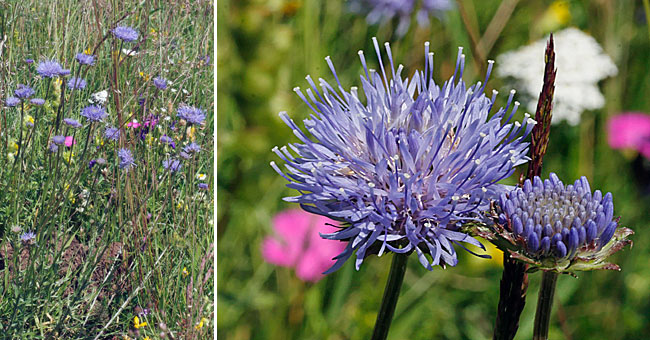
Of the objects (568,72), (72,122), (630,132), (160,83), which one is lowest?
(72,122)

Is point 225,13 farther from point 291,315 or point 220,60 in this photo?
point 291,315

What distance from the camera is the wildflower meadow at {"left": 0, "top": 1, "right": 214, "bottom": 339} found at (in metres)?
1.11

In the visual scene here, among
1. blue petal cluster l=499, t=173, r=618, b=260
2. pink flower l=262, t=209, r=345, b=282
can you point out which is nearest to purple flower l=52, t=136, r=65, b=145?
pink flower l=262, t=209, r=345, b=282

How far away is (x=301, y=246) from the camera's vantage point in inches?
55.1

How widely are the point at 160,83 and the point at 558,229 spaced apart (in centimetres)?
82

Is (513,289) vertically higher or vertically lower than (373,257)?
higher

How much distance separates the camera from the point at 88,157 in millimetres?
1145

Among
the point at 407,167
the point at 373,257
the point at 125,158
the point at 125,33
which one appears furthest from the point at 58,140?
the point at 373,257

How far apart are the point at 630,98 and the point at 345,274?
3.49ft

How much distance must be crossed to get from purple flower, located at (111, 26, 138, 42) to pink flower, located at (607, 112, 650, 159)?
123 centimetres

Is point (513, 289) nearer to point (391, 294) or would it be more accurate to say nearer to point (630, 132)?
point (391, 294)

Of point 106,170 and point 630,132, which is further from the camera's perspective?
point 630,132

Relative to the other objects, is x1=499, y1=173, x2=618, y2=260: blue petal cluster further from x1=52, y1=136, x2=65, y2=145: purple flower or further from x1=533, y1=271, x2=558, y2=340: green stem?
x1=52, y1=136, x2=65, y2=145: purple flower

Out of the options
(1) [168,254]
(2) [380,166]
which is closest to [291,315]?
(1) [168,254]
